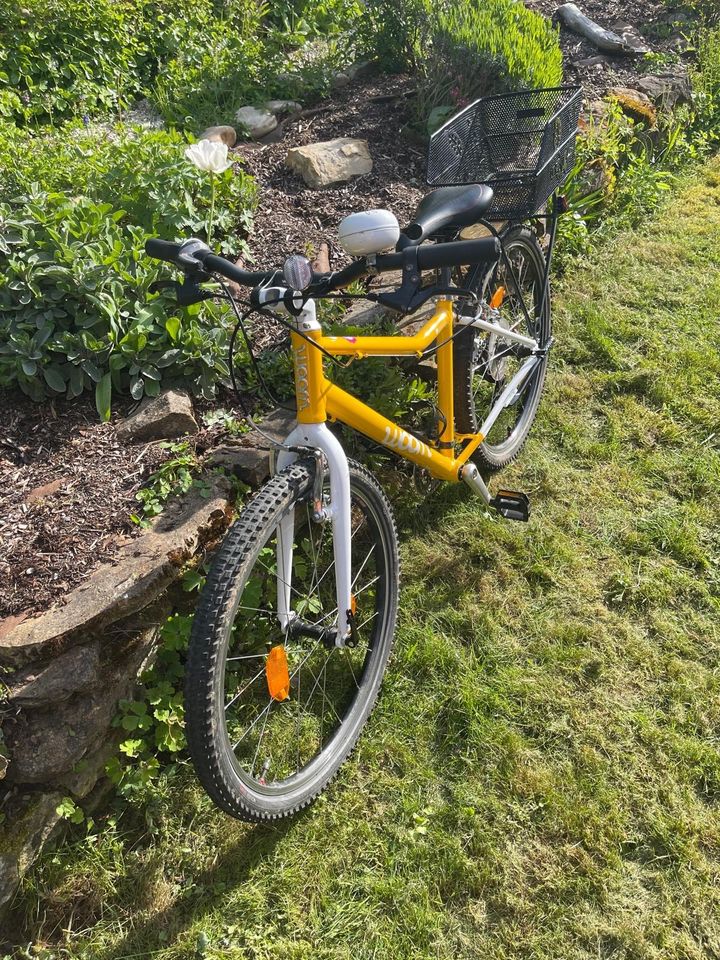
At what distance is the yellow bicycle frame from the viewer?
1.95 meters

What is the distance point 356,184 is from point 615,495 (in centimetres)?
244

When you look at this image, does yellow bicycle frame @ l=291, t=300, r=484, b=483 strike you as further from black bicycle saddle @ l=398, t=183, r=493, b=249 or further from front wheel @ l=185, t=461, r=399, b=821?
black bicycle saddle @ l=398, t=183, r=493, b=249

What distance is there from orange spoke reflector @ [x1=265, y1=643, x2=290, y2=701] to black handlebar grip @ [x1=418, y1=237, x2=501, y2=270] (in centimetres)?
115

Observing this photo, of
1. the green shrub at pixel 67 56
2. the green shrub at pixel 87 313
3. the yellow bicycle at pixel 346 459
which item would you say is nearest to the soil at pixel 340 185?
the yellow bicycle at pixel 346 459

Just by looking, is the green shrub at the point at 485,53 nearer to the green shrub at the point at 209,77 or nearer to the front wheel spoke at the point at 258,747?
the green shrub at the point at 209,77

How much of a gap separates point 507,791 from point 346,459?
1247 millimetres

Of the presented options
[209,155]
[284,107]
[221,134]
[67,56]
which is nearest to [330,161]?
[221,134]

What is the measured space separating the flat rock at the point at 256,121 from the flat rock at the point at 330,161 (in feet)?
1.17

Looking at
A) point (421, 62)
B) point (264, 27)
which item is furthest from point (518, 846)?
point (264, 27)

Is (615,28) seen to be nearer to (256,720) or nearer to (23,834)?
(256,720)

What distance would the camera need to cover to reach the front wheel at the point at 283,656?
1790mm

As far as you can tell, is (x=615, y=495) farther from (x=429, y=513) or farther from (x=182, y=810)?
(x=182, y=810)

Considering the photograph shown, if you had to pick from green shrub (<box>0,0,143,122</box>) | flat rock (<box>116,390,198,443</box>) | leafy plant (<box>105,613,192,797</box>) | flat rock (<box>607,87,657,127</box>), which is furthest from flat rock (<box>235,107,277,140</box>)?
leafy plant (<box>105,613,192,797</box>)

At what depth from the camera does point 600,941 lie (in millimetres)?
1998
